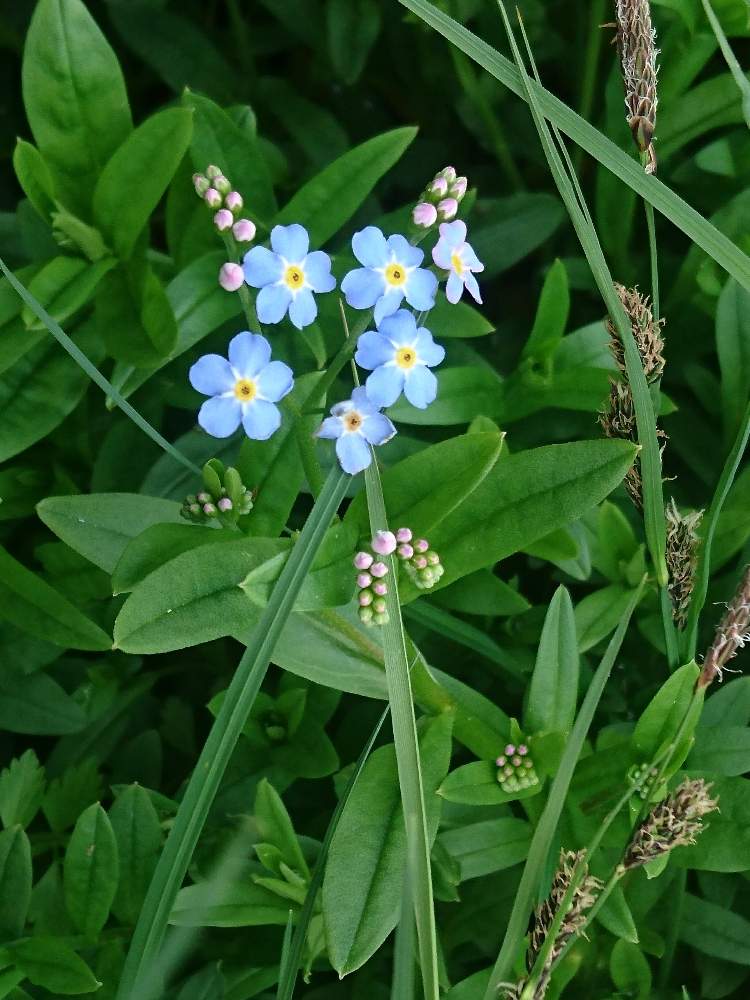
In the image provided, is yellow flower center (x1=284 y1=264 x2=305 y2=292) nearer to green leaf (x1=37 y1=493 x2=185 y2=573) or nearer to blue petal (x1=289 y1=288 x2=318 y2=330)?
blue petal (x1=289 y1=288 x2=318 y2=330)

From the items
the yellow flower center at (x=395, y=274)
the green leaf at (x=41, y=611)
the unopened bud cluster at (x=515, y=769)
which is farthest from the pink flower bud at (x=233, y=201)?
the unopened bud cluster at (x=515, y=769)

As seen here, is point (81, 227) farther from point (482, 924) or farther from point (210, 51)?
point (482, 924)

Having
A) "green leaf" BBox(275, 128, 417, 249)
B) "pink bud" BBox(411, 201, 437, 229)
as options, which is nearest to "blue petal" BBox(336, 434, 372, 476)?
"pink bud" BBox(411, 201, 437, 229)

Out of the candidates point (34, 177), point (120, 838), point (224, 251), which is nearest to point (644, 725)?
point (120, 838)

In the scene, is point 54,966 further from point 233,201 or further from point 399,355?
point 233,201

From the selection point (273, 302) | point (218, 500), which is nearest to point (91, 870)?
point (218, 500)
